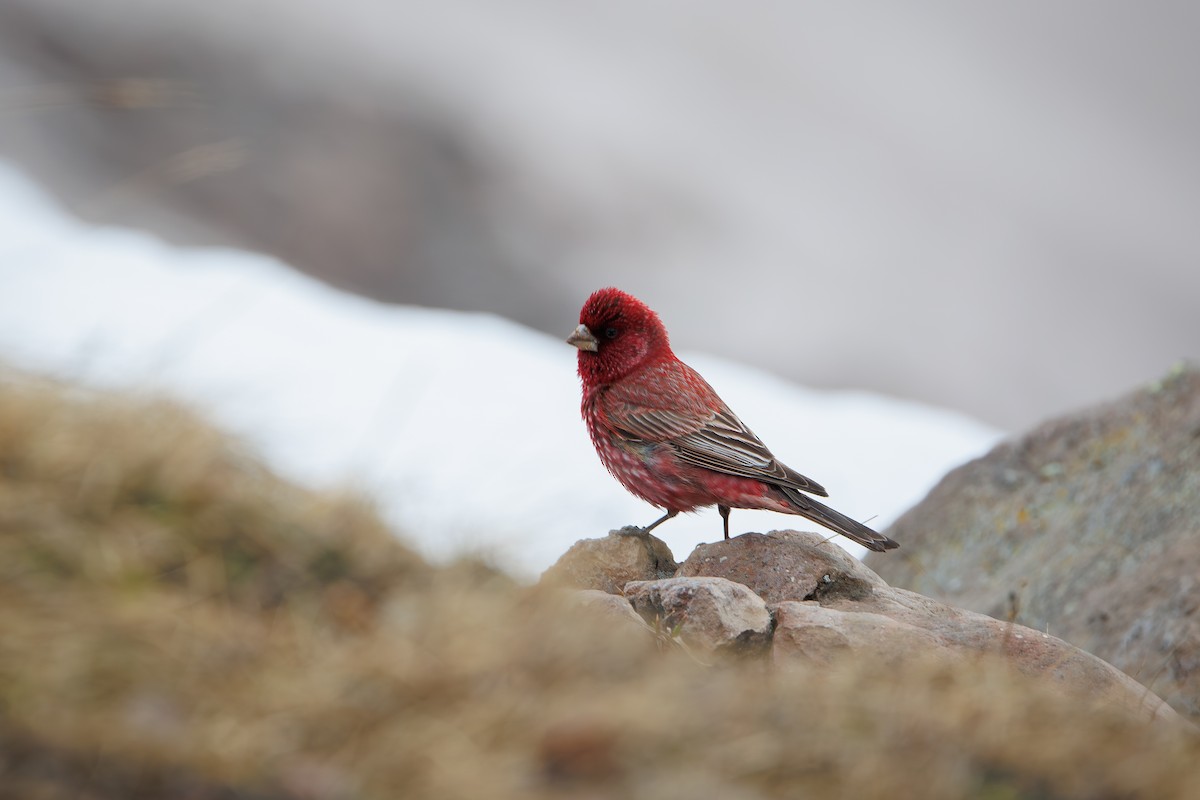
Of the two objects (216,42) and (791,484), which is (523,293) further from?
(791,484)

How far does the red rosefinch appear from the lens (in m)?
7.12

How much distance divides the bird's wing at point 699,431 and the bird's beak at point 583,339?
362mm

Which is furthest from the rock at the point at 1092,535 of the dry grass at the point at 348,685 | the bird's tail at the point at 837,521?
the dry grass at the point at 348,685

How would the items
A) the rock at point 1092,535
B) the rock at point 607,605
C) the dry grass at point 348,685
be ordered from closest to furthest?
1. the dry grass at point 348,685
2. the rock at point 607,605
3. the rock at point 1092,535

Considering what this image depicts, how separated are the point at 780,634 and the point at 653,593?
577 mm

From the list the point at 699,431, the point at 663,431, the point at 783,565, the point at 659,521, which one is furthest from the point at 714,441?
the point at 783,565

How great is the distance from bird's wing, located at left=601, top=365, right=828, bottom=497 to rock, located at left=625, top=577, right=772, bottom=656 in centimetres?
209

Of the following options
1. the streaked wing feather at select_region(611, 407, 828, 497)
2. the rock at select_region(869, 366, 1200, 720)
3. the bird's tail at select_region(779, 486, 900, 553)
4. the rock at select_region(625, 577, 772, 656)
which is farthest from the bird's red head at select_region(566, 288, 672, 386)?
the rock at select_region(625, 577, 772, 656)

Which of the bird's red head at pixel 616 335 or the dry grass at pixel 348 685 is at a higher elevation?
the bird's red head at pixel 616 335

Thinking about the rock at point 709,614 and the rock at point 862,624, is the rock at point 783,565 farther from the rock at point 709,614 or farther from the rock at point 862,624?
the rock at point 709,614

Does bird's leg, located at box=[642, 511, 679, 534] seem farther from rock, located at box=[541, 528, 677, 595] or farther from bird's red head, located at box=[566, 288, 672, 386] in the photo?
bird's red head, located at box=[566, 288, 672, 386]

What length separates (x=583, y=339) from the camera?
7.89 meters

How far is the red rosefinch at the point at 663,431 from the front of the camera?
280 inches

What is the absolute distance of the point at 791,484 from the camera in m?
6.99
